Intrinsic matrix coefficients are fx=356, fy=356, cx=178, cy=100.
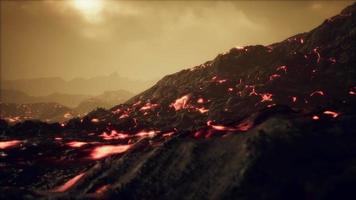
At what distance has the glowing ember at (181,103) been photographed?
100 meters

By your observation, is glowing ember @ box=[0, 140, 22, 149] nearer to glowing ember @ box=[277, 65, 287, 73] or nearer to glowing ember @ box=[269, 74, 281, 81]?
glowing ember @ box=[269, 74, 281, 81]

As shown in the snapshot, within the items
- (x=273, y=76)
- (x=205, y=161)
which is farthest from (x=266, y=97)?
(x=205, y=161)

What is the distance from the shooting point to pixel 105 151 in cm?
3794

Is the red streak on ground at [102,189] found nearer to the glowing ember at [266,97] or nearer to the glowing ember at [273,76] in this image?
the glowing ember at [266,97]

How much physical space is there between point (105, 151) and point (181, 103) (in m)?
65.9

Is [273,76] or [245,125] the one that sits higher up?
[273,76]

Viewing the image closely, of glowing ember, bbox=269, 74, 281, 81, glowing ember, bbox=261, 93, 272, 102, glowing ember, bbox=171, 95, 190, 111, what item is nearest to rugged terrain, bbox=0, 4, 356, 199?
glowing ember, bbox=171, 95, 190, 111

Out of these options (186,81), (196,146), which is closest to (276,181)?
(196,146)

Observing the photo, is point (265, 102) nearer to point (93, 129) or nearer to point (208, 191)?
point (93, 129)

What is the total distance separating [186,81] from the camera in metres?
129

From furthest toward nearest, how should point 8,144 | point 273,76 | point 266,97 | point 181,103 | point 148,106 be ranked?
1. point 148,106
2. point 273,76
3. point 181,103
4. point 266,97
5. point 8,144

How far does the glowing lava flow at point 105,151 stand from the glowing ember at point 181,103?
5881 cm

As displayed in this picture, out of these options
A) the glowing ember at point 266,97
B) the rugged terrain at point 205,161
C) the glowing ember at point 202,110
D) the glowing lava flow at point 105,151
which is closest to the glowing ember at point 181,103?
the glowing ember at point 202,110

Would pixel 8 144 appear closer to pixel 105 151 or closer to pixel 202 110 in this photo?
pixel 105 151
